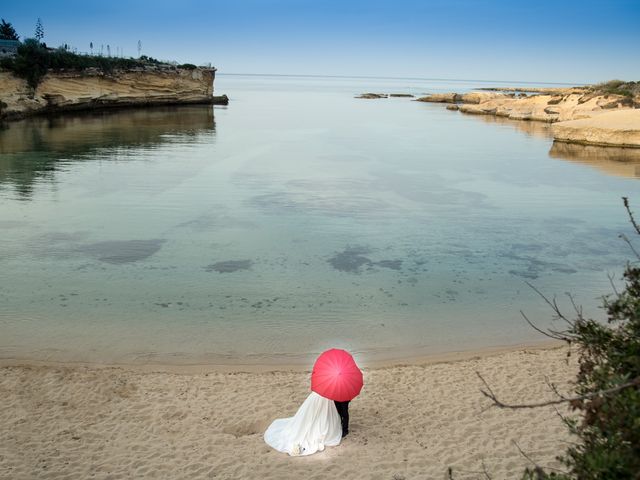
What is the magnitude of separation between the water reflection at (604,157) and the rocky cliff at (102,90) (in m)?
51.5

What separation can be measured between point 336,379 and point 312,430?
949mm

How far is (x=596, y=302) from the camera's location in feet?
47.7

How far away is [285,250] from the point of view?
18.3 meters

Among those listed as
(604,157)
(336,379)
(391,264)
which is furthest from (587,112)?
(336,379)

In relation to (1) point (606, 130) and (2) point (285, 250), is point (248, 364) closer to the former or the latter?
(2) point (285, 250)

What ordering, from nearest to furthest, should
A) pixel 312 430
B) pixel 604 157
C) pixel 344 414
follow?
1. pixel 312 430
2. pixel 344 414
3. pixel 604 157

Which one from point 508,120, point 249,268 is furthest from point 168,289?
point 508,120

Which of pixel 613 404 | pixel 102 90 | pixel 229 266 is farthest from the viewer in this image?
pixel 102 90

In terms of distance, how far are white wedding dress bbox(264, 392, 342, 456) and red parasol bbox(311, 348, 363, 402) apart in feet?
1.20

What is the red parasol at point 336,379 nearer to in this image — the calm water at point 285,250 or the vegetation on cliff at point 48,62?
the calm water at point 285,250

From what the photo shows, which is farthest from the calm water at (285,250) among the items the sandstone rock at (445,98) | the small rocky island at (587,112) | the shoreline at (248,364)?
the sandstone rock at (445,98)

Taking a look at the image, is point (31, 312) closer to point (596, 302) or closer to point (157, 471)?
point (157, 471)

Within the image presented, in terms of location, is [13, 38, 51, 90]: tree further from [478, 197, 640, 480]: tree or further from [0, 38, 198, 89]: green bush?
[478, 197, 640, 480]: tree

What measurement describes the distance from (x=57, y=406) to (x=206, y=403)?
2379 mm
